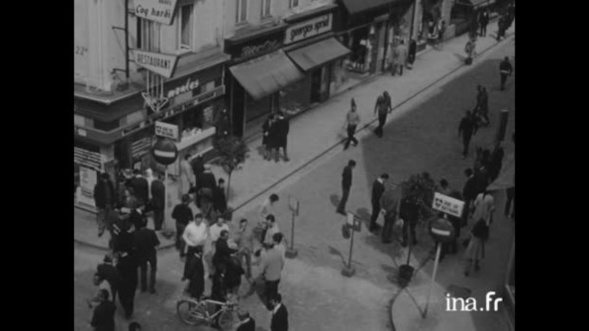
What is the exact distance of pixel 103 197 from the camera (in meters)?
18.3

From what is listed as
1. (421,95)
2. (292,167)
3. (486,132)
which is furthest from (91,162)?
(421,95)

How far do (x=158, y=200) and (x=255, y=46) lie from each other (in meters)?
8.66

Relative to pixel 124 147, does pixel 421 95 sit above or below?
below

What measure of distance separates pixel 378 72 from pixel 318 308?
22.1 metres

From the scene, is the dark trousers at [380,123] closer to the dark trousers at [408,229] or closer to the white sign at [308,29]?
the white sign at [308,29]

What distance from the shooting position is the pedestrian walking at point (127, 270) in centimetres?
Answer: 1461

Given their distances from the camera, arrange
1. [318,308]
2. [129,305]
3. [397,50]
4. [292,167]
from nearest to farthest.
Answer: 1. [129,305]
2. [318,308]
3. [292,167]
4. [397,50]

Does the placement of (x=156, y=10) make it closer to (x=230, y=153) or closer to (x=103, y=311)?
(x=230, y=153)

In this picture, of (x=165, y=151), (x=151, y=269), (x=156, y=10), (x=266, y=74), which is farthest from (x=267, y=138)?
(x=151, y=269)

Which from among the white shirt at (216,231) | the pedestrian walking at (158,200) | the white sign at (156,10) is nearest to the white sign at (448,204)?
the white shirt at (216,231)

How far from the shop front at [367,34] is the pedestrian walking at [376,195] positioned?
13.4m

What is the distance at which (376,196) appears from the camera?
19.2 meters

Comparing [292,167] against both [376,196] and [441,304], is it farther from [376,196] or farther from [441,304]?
[441,304]
